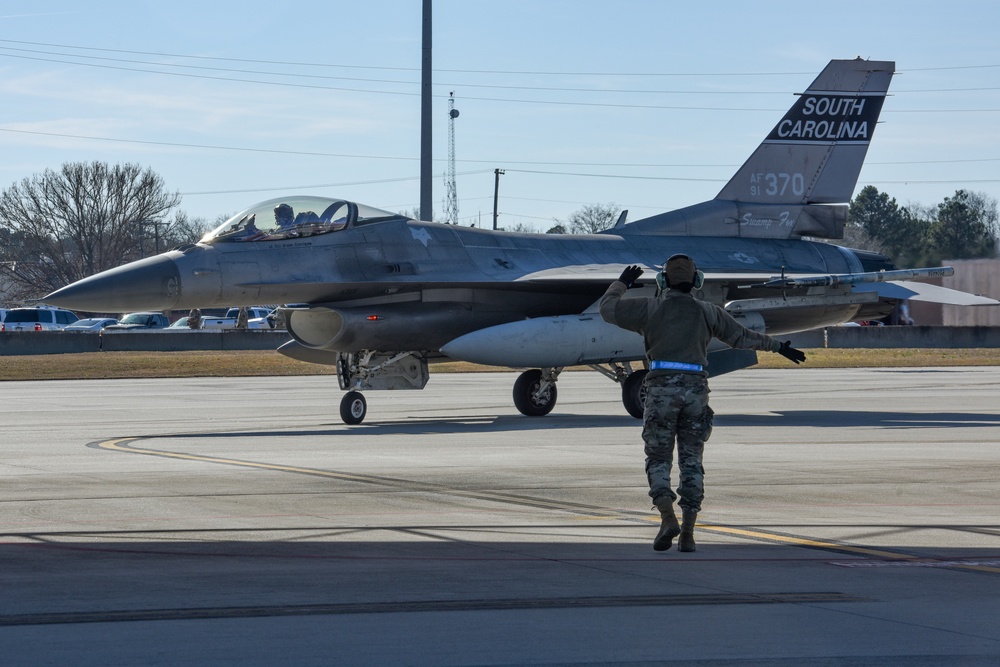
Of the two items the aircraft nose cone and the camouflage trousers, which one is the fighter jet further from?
the camouflage trousers

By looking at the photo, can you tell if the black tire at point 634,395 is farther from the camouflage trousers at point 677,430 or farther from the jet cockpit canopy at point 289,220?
the camouflage trousers at point 677,430

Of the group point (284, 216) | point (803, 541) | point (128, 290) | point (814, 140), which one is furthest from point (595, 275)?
point (803, 541)

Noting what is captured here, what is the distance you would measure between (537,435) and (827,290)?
23.2 ft

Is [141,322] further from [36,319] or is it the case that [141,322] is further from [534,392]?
[534,392]

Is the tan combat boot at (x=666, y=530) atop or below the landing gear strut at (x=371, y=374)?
below

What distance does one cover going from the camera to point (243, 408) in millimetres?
22922

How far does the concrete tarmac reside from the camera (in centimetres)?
579

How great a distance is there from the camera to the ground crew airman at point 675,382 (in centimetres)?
838

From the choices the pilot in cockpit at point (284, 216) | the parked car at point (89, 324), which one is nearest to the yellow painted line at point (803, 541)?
the pilot in cockpit at point (284, 216)

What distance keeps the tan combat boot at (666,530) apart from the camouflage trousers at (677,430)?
7 centimetres

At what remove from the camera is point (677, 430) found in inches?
336

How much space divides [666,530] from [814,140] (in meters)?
18.2

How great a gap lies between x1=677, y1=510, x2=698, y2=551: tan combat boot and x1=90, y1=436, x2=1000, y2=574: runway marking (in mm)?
714

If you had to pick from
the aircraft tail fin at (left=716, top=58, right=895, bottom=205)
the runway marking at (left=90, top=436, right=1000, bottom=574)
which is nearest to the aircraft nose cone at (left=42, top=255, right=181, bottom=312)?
the runway marking at (left=90, top=436, right=1000, bottom=574)
